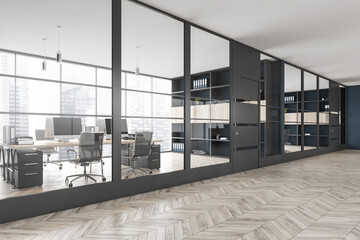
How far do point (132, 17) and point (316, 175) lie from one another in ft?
15.3

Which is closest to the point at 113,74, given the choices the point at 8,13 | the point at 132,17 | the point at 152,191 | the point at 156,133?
the point at 132,17

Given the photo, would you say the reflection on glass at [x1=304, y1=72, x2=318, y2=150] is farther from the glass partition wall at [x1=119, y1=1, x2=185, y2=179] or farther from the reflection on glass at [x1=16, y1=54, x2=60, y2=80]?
the reflection on glass at [x1=16, y1=54, x2=60, y2=80]

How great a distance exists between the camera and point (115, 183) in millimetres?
3586

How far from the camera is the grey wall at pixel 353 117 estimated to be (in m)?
11.2

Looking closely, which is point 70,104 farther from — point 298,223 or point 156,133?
point 298,223

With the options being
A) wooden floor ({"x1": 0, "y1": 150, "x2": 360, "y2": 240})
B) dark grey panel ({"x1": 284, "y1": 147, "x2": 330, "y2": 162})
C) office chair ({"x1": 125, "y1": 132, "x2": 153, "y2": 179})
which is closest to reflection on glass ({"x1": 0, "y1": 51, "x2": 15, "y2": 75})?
office chair ({"x1": 125, "y1": 132, "x2": 153, "y2": 179})

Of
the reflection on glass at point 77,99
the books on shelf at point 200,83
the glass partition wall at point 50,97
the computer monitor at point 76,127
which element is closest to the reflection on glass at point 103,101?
the glass partition wall at point 50,97

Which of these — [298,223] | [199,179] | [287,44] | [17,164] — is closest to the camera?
[298,223]

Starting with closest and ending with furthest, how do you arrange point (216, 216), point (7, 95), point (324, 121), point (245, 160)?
point (216, 216)
point (245, 160)
point (7, 95)
point (324, 121)

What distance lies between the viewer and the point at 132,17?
175 inches

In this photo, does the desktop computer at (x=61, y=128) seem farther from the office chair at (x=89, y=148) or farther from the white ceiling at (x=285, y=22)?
the white ceiling at (x=285, y=22)

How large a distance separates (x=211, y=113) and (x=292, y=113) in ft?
16.9

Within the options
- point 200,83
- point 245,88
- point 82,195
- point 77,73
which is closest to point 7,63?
point 77,73

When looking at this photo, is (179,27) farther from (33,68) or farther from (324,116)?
(324,116)
